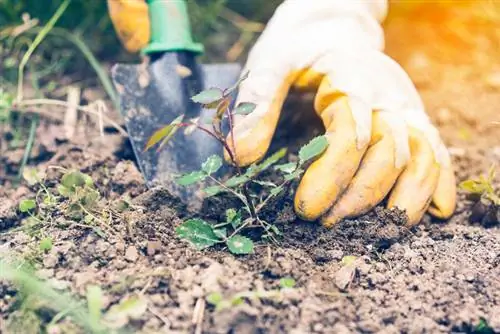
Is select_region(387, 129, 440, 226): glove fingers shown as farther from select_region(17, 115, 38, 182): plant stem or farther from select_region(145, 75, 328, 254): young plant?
select_region(17, 115, 38, 182): plant stem

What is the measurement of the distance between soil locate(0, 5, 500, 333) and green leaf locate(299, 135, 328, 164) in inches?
5.4

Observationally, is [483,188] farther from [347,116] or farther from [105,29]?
[105,29]

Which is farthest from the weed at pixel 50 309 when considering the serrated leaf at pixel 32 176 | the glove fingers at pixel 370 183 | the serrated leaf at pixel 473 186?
the serrated leaf at pixel 473 186

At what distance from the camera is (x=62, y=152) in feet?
5.31

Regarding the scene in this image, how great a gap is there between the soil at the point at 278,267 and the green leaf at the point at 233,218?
0.06 meters

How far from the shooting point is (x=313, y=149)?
1307 mm

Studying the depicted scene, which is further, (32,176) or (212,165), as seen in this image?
→ (32,176)

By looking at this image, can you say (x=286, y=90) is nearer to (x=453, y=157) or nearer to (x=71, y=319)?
(x=453, y=157)

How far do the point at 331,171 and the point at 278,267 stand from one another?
0.25 meters

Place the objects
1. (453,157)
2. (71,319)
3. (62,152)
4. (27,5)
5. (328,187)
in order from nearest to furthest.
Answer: (71,319), (328,187), (62,152), (453,157), (27,5)

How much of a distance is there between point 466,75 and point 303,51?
79 centimetres

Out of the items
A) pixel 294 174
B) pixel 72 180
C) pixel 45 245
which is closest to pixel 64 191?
pixel 72 180

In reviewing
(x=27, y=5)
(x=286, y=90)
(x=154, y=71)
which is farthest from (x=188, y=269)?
(x=27, y=5)

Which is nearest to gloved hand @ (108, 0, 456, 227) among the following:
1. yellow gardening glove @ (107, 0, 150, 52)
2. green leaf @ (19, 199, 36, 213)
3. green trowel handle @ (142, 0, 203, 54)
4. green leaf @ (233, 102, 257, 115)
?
green leaf @ (233, 102, 257, 115)
